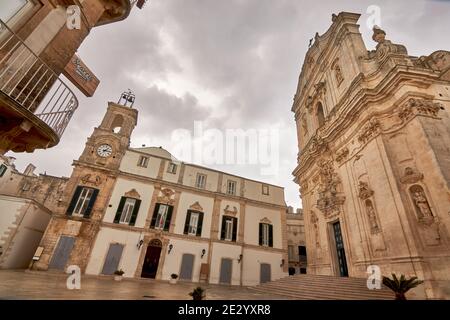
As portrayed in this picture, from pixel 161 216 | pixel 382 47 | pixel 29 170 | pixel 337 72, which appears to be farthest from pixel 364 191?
pixel 29 170

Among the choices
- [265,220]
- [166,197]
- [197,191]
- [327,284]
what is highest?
[197,191]

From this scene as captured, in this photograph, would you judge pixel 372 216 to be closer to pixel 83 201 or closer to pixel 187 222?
pixel 187 222

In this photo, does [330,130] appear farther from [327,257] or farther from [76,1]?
[76,1]

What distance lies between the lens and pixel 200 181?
2258cm

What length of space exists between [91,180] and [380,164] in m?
20.8

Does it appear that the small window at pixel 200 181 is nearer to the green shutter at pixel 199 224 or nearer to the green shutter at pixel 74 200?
the green shutter at pixel 199 224

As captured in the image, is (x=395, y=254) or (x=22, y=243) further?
(x=22, y=243)

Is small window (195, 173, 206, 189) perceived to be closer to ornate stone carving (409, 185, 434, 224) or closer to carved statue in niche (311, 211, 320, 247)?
carved statue in niche (311, 211, 320, 247)

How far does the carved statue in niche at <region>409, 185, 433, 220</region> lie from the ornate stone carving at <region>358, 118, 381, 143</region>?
316 cm

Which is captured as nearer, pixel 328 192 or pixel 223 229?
pixel 328 192

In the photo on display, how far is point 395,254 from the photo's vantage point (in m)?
8.45

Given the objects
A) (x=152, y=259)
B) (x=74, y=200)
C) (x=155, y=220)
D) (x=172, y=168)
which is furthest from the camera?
(x=172, y=168)
